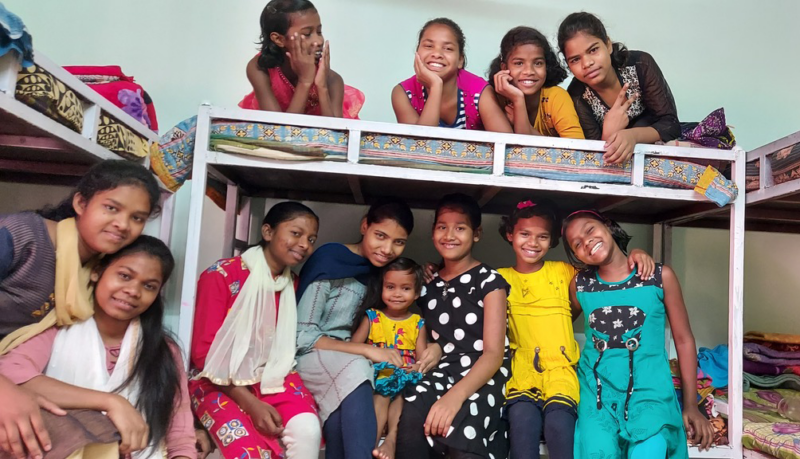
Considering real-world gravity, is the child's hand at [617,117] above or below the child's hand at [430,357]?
above

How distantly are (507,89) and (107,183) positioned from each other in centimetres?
149

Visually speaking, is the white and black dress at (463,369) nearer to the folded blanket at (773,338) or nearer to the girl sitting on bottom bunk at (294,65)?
the girl sitting on bottom bunk at (294,65)

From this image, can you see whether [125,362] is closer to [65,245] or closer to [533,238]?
[65,245]

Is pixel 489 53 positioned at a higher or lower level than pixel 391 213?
higher

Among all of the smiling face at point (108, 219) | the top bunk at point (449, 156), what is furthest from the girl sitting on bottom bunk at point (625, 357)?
the smiling face at point (108, 219)

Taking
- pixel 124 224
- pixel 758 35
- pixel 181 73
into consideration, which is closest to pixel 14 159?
pixel 181 73

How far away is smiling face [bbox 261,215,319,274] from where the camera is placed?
2115 millimetres

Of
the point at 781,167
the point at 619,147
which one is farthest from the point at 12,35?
the point at 781,167

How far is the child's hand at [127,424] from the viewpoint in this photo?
154 centimetres

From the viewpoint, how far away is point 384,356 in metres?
2.05

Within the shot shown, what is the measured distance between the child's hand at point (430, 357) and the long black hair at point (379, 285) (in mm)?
232

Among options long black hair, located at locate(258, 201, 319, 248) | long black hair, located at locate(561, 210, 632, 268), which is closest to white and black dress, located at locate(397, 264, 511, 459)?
long black hair, located at locate(561, 210, 632, 268)

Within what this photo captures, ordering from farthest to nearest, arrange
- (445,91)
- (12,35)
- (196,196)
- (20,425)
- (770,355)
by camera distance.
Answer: (770,355) < (445,91) < (196,196) < (12,35) < (20,425)

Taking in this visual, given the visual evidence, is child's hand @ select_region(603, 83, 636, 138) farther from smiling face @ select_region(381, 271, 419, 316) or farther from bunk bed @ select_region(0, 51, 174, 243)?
bunk bed @ select_region(0, 51, 174, 243)
